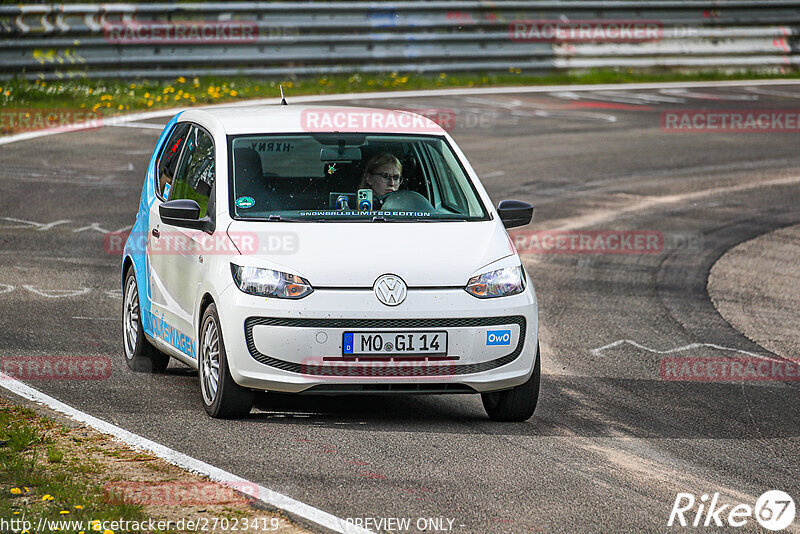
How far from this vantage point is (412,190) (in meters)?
8.11

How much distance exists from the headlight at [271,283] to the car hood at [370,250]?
40mm

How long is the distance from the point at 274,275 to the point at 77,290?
468cm

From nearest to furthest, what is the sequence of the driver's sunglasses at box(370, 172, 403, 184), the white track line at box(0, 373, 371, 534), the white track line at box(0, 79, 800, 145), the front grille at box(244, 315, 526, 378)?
the white track line at box(0, 373, 371, 534) → the front grille at box(244, 315, 526, 378) → the driver's sunglasses at box(370, 172, 403, 184) → the white track line at box(0, 79, 800, 145)

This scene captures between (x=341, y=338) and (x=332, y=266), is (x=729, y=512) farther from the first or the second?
(x=332, y=266)

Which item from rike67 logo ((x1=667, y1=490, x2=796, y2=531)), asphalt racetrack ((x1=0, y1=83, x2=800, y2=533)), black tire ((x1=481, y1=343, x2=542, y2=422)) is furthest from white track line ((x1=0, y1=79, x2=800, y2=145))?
rike67 logo ((x1=667, y1=490, x2=796, y2=531))

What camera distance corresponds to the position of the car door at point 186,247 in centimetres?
761

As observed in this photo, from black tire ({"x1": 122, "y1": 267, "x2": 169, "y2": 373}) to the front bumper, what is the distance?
1.80m

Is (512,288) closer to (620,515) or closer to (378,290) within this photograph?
(378,290)

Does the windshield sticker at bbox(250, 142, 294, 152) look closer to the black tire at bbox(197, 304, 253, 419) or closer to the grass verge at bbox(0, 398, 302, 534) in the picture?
the black tire at bbox(197, 304, 253, 419)

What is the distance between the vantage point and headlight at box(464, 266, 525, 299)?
7004mm

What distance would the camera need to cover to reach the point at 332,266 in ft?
22.6

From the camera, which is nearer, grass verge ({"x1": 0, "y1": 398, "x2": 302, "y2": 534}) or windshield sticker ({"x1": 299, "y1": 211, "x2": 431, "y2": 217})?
grass verge ({"x1": 0, "y1": 398, "x2": 302, "y2": 534})

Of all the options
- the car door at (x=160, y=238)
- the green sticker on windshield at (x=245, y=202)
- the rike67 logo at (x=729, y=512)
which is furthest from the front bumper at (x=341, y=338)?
the rike67 logo at (x=729, y=512)

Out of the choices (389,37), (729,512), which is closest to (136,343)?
(729,512)
